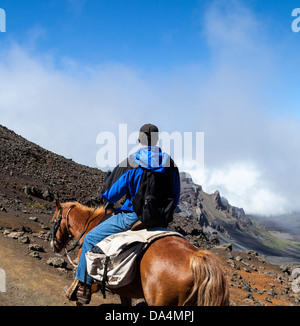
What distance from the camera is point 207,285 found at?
12.8 ft

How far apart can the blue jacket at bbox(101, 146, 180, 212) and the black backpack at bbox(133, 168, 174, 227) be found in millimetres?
111

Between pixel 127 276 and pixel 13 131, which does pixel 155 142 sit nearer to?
pixel 127 276

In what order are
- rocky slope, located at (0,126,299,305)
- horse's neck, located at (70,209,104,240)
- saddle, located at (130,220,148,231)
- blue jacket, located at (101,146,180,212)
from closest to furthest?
blue jacket, located at (101,146,180,212), saddle, located at (130,220,148,231), horse's neck, located at (70,209,104,240), rocky slope, located at (0,126,299,305)

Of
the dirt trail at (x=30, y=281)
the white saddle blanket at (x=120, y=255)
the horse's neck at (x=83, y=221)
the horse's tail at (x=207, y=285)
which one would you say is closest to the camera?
the horse's tail at (x=207, y=285)

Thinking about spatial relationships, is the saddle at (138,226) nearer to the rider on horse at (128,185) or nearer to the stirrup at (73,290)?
the rider on horse at (128,185)

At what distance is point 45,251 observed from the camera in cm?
1124

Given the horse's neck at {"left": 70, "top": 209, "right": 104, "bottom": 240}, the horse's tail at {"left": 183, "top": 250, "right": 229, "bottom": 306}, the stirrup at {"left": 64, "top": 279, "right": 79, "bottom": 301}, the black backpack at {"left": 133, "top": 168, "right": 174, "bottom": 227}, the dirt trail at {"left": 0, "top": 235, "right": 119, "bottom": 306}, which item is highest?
the black backpack at {"left": 133, "top": 168, "right": 174, "bottom": 227}

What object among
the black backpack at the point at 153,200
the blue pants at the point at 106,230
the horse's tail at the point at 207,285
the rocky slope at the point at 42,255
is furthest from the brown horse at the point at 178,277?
the rocky slope at the point at 42,255

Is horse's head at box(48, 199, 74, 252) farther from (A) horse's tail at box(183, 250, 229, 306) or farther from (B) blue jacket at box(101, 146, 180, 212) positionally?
(A) horse's tail at box(183, 250, 229, 306)

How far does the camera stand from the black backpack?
185 inches

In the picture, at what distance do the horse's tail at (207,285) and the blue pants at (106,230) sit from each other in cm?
152

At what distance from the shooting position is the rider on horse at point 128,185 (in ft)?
15.8

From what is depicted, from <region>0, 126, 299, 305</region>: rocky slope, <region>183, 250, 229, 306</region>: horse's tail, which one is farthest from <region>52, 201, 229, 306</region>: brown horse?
<region>0, 126, 299, 305</region>: rocky slope
